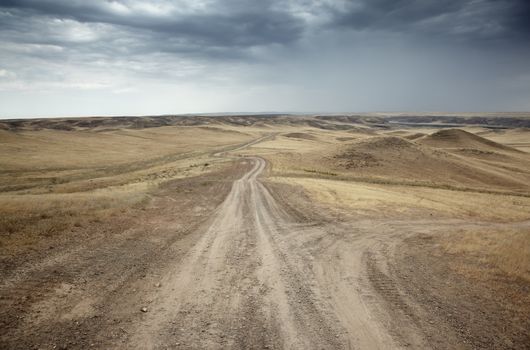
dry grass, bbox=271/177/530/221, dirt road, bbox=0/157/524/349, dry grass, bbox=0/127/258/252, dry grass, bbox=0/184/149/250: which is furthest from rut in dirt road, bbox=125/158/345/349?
dry grass, bbox=271/177/530/221

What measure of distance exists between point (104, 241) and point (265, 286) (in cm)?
848

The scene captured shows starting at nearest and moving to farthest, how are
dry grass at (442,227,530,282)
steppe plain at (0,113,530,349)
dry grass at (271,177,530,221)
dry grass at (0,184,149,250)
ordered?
steppe plain at (0,113,530,349) < dry grass at (442,227,530,282) < dry grass at (0,184,149,250) < dry grass at (271,177,530,221)

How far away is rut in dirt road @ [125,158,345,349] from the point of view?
27.8 ft

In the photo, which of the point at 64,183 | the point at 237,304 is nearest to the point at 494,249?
the point at 237,304

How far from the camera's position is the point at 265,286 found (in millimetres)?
11484

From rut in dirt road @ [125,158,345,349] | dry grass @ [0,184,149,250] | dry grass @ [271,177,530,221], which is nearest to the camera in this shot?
rut in dirt road @ [125,158,345,349]

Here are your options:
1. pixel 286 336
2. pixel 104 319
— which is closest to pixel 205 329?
pixel 286 336

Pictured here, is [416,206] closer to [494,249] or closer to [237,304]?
[494,249]

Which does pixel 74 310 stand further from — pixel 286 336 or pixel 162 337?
pixel 286 336

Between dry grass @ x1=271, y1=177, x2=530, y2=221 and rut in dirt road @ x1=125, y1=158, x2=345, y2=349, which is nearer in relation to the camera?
rut in dirt road @ x1=125, y1=158, x2=345, y2=349

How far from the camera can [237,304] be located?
10.1 metres

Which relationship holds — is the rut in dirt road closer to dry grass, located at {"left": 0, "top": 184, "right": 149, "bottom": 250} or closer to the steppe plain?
the steppe plain

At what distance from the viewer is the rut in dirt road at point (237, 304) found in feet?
27.8

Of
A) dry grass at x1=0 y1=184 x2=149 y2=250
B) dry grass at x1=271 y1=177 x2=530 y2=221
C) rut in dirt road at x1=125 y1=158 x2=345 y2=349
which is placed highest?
dry grass at x1=0 y1=184 x2=149 y2=250
